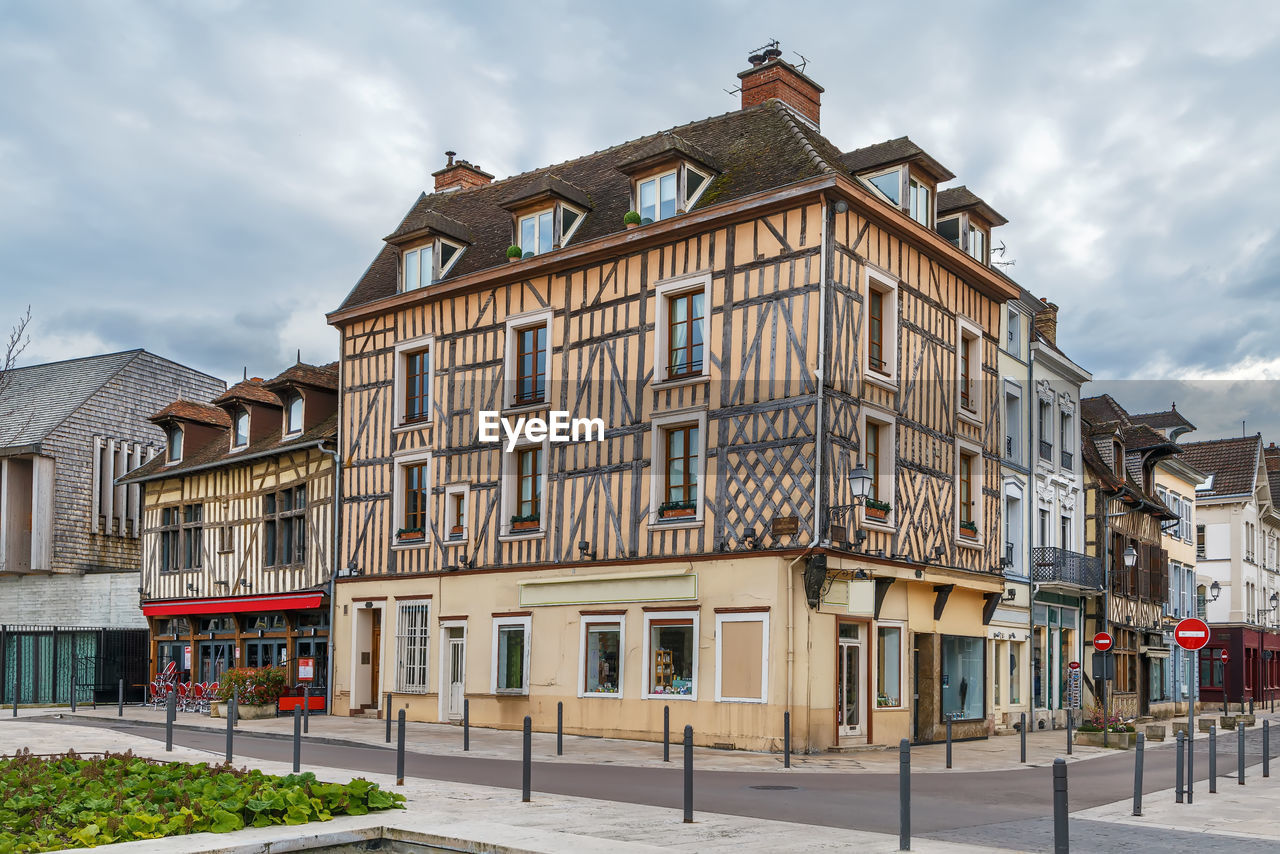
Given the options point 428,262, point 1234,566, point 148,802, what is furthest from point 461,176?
point 1234,566

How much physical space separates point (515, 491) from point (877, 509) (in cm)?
691

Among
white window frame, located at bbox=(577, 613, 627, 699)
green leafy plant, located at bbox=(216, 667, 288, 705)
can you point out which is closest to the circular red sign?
white window frame, located at bbox=(577, 613, 627, 699)

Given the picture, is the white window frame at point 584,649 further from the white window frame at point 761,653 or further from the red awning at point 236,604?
the red awning at point 236,604

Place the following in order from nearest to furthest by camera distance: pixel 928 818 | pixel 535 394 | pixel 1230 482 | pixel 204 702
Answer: pixel 928 818 → pixel 535 394 → pixel 204 702 → pixel 1230 482

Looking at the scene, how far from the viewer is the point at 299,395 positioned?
29062mm

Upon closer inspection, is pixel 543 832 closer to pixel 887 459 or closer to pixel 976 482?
pixel 887 459

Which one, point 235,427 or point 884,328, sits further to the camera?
point 235,427

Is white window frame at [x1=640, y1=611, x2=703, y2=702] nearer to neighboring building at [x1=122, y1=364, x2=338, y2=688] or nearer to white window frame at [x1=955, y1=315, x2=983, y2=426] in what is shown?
white window frame at [x1=955, y1=315, x2=983, y2=426]

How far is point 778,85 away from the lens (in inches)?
944

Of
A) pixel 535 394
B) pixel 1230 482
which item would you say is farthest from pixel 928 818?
pixel 1230 482

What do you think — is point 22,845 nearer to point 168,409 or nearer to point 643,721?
point 643,721

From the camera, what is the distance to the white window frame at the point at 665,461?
2070cm

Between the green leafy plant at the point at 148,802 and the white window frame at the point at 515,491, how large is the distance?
11.9 metres

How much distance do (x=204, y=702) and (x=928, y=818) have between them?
66.5 ft
